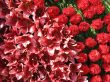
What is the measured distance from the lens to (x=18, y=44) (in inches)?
110

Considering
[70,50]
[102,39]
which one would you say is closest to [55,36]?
[70,50]

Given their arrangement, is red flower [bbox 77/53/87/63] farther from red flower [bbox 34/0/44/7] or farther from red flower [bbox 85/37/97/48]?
red flower [bbox 34/0/44/7]

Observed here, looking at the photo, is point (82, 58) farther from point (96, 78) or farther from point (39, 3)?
point (39, 3)

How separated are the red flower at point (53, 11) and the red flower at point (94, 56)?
0.34 metres

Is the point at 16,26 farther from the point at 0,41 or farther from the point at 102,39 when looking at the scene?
the point at 102,39

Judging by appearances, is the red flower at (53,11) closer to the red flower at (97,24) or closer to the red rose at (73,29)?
the red rose at (73,29)

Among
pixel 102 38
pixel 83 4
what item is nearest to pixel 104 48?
pixel 102 38

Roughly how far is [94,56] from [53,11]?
39 centimetres

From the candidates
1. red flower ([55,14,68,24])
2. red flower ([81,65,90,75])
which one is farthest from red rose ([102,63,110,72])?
red flower ([55,14,68,24])

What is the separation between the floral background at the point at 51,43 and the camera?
276 cm

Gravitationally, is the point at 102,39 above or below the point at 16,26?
below

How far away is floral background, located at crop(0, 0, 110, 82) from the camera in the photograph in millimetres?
2760

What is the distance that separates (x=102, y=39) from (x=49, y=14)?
0.38 metres

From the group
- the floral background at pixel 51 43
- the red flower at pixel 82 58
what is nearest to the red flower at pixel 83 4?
the floral background at pixel 51 43
